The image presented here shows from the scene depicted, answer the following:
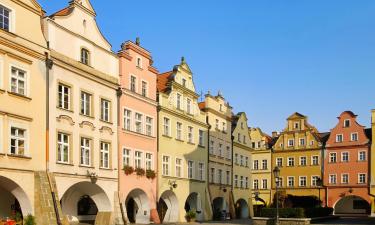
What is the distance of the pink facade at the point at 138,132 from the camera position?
32156 millimetres

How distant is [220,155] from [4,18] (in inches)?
1136

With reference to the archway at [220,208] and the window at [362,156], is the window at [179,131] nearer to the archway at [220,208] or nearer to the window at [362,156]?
the archway at [220,208]

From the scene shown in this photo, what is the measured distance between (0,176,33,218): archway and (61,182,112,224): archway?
3914 mm

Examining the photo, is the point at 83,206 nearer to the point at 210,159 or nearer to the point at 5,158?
the point at 5,158

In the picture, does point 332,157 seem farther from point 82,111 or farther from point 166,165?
point 82,111

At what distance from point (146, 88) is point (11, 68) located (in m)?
13.5

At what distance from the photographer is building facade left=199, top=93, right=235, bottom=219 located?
45.6 m

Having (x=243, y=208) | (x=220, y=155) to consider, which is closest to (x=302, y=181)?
(x=243, y=208)

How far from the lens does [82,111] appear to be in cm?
2836

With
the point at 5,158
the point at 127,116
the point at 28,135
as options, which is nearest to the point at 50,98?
the point at 28,135

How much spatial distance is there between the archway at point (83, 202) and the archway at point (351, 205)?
40.7 m

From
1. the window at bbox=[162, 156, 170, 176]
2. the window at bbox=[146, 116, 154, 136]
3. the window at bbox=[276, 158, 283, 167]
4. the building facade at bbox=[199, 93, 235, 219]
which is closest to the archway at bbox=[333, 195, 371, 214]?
the window at bbox=[276, 158, 283, 167]

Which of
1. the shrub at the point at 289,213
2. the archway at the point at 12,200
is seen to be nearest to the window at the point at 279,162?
the shrub at the point at 289,213

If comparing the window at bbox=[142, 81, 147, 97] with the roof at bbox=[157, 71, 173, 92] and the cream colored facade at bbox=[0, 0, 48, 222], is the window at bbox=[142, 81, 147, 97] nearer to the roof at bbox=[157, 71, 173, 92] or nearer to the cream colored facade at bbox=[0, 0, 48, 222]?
the roof at bbox=[157, 71, 173, 92]
